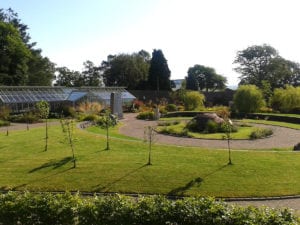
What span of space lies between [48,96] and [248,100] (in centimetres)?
2808

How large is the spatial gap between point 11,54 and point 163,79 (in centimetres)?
3076

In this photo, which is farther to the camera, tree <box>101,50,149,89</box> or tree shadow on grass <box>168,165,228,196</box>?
tree <box>101,50,149,89</box>

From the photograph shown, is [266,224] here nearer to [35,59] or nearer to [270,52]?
[35,59]

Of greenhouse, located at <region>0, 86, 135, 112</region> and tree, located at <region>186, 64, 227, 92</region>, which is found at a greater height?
tree, located at <region>186, 64, 227, 92</region>

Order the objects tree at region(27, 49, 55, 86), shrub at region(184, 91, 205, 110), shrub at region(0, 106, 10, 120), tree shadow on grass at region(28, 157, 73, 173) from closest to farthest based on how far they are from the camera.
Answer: tree shadow on grass at region(28, 157, 73, 173)
shrub at region(0, 106, 10, 120)
shrub at region(184, 91, 205, 110)
tree at region(27, 49, 55, 86)

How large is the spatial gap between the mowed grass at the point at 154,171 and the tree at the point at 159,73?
178 ft

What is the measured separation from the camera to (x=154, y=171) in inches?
766

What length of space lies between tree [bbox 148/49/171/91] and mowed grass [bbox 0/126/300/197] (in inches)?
2135

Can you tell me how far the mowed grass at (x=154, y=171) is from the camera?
687 inches

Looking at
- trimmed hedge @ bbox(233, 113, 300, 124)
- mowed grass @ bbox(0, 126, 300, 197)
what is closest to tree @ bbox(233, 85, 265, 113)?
trimmed hedge @ bbox(233, 113, 300, 124)

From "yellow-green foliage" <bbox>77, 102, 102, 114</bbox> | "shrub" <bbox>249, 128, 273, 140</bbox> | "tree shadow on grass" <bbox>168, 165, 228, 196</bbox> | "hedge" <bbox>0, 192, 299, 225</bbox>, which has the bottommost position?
"tree shadow on grass" <bbox>168, 165, 228, 196</bbox>

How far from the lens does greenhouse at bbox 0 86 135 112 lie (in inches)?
1987

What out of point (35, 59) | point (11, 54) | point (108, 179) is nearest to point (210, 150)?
point (108, 179)

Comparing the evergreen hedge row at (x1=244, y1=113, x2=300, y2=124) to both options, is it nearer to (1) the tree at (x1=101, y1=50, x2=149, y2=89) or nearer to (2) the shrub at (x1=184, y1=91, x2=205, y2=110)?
(2) the shrub at (x1=184, y1=91, x2=205, y2=110)
